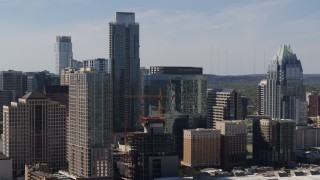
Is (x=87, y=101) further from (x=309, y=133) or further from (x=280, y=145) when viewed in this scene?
(x=309, y=133)

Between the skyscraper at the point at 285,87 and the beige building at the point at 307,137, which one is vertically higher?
the skyscraper at the point at 285,87

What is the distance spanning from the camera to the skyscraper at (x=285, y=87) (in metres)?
113

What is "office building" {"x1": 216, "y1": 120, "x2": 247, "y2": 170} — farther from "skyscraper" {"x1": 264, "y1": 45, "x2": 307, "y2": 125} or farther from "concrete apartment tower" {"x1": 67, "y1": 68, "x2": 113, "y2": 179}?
"skyscraper" {"x1": 264, "y1": 45, "x2": 307, "y2": 125}

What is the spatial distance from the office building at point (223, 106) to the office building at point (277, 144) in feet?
34.1

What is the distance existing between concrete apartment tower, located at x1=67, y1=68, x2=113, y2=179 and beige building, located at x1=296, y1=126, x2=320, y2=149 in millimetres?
44102

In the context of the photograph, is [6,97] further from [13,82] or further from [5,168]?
[5,168]

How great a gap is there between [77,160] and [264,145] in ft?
105

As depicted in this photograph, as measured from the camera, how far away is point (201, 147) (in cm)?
8181

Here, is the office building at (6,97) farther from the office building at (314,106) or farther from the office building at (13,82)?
the office building at (314,106)

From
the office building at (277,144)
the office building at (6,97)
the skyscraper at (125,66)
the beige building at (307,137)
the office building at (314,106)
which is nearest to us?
the office building at (277,144)

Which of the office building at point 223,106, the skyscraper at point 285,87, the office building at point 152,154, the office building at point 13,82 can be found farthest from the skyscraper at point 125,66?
the office building at point 152,154

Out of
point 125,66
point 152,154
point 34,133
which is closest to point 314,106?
point 125,66

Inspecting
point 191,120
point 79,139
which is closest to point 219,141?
point 191,120

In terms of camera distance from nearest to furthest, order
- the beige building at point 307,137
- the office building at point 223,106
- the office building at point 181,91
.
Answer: the office building at point 223,106 < the beige building at point 307,137 < the office building at point 181,91
